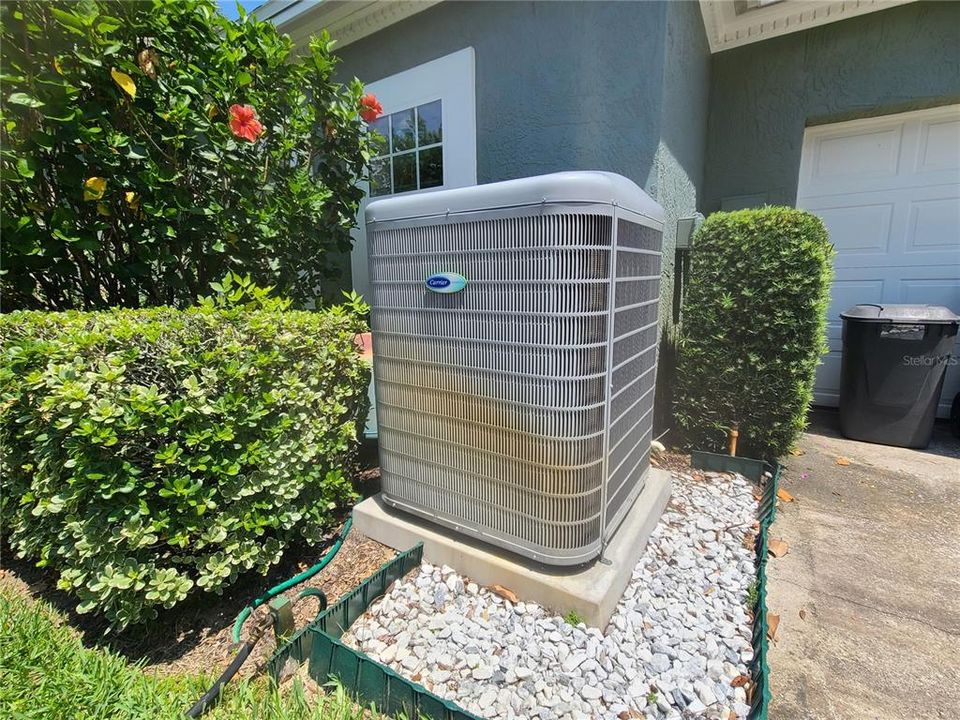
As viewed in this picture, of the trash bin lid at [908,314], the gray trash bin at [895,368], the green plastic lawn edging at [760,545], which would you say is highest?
the trash bin lid at [908,314]

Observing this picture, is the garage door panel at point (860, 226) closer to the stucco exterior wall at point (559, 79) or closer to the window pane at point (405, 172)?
the stucco exterior wall at point (559, 79)

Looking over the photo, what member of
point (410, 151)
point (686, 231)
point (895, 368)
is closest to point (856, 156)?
point (895, 368)

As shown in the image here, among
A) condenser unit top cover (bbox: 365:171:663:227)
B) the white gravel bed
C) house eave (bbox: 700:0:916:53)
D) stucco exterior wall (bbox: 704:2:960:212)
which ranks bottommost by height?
the white gravel bed

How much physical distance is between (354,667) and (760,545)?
205cm

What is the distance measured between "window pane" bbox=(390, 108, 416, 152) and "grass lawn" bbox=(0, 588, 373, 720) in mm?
3847

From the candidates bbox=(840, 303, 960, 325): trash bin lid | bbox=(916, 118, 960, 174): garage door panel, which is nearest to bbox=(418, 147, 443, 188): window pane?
bbox=(840, 303, 960, 325): trash bin lid

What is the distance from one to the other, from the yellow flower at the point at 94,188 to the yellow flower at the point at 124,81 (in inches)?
18.1

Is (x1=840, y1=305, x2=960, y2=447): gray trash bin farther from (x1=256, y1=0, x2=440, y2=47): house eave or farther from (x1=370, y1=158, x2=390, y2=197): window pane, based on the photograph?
(x1=256, y1=0, x2=440, y2=47): house eave

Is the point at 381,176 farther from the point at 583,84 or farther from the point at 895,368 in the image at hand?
the point at 895,368

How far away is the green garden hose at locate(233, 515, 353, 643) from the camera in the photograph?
186 centimetres

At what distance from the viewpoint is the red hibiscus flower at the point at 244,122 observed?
2.42m

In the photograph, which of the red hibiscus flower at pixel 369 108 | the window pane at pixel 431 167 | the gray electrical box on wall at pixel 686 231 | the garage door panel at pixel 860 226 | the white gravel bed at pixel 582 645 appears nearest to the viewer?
the white gravel bed at pixel 582 645

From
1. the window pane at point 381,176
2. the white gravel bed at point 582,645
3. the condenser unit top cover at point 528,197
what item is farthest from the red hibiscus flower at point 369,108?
the white gravel bed at point 582,645

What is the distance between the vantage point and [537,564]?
1.89m
